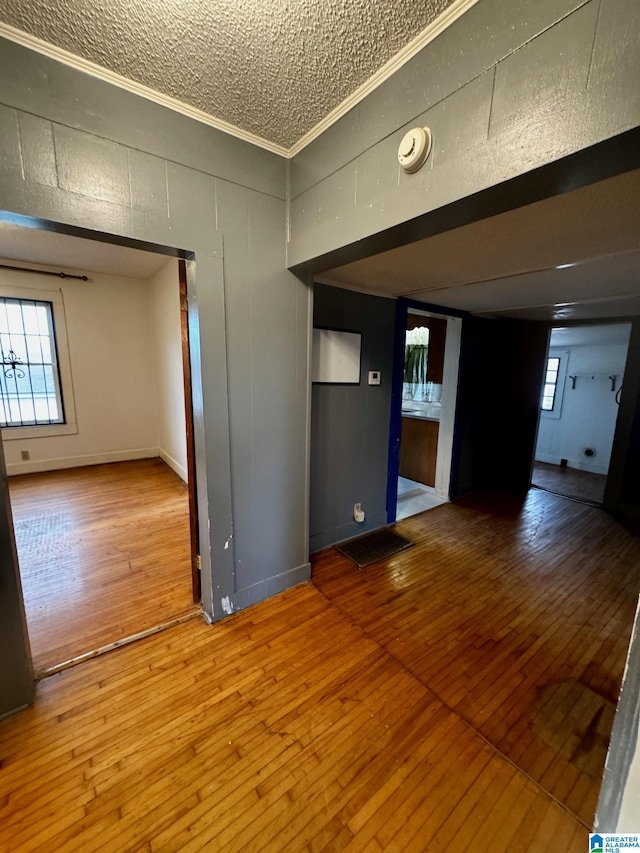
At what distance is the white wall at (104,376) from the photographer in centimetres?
446

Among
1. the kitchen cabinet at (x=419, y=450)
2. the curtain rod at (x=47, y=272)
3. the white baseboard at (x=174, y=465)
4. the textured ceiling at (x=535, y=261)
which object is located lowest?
the white baseboard at (x=174, y=465)

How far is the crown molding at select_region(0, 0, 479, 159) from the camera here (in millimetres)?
1032

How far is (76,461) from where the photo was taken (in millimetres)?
4750

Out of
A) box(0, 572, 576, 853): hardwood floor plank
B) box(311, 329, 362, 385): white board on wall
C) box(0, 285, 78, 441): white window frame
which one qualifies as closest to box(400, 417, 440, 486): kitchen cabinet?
box(311, 329, 362, 385): white board on wall

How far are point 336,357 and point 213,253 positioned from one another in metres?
1.15

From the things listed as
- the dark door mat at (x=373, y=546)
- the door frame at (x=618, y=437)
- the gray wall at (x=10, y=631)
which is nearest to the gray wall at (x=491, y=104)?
the gray wall at (x=10, y=631)

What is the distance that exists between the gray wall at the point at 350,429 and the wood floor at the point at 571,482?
9.31ft

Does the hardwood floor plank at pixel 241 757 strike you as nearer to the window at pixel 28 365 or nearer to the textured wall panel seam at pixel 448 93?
the textured wall panel seam at pixel 448 93

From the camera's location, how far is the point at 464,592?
2.24 meters

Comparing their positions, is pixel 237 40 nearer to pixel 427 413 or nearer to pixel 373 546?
pixel 373 546

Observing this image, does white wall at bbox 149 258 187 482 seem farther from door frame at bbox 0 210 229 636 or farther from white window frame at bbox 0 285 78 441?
door frame at bbox 0 210 229 636

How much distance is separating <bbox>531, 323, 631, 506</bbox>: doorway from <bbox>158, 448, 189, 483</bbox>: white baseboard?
4686 millimetres

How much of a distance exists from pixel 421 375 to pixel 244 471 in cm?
332

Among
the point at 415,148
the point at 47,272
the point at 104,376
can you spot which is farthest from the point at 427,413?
the point at 47,272
